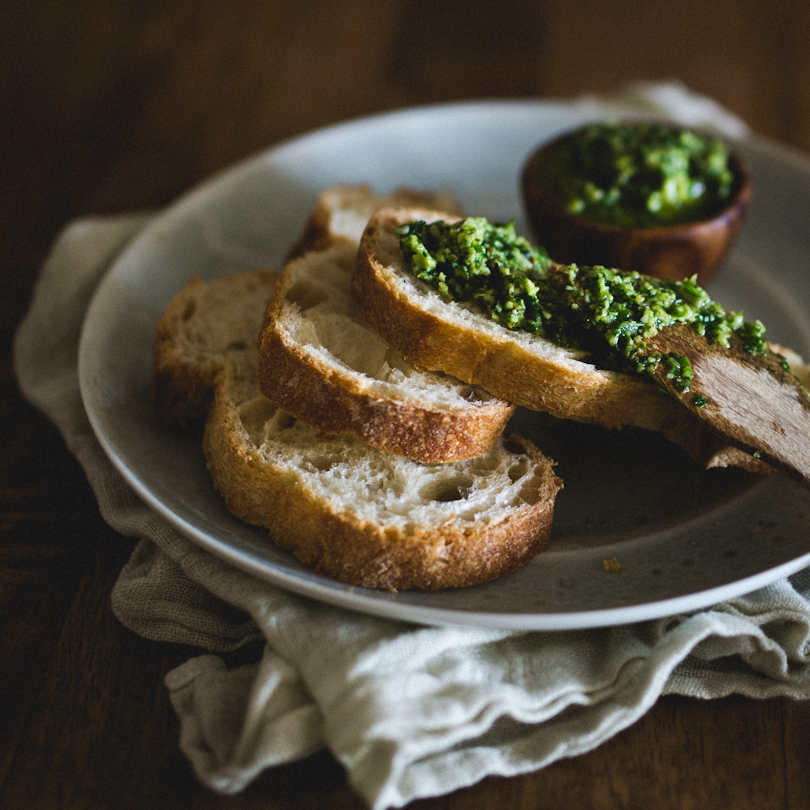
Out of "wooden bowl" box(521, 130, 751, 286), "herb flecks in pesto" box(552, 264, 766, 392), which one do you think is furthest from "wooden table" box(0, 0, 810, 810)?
"wooden bowl" box(521, 130, 751, 286)

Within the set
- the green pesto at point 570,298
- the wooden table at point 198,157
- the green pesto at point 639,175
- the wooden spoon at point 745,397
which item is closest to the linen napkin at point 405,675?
the wooden table at point 198,157

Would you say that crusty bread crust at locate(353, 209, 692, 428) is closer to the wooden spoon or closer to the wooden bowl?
the wooden spoon

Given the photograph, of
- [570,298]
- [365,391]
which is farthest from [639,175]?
[365,391]

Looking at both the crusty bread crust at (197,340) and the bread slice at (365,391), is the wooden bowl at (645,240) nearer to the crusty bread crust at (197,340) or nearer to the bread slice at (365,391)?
the bread slice at (365,391)

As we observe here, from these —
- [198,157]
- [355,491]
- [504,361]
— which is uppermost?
[504,361]

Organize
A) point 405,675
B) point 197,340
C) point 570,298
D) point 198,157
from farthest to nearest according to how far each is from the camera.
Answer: point 198,157
point 197,340
point 570,298
point 405,675

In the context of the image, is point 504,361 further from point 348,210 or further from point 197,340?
point 348,210

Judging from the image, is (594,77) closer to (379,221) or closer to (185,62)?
(185,62)
